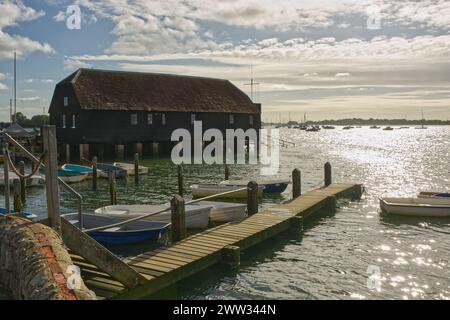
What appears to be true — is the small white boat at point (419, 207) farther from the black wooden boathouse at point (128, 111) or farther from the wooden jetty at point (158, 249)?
the black wooden boathouse at point (128, 111)

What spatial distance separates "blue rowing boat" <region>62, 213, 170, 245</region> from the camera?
46.6 feet

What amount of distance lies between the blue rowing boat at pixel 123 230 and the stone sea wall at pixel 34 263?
5744 mm

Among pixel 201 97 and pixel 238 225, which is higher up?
pixel 201 97

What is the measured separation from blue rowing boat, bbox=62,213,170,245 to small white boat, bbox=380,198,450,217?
10.6 m

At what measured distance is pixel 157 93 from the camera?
5044 cm

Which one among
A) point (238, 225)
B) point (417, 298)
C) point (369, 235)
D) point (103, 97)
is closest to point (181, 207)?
point (238, 225)

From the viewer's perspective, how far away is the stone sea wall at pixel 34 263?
6.27m

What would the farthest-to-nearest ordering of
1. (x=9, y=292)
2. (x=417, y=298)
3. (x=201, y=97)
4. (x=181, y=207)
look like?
(x=201, y=97)
(x=181, y=207)
(x=417, y=298)
(x=9, y=292)

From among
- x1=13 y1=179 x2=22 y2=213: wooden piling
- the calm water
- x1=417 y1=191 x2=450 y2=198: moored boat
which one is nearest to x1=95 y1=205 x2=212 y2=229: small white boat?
the calm water

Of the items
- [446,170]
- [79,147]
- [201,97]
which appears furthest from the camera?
[201,97]

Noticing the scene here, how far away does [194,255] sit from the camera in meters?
11.7

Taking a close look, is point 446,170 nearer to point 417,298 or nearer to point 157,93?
point 157,93

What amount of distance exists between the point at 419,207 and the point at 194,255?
12.2 meters

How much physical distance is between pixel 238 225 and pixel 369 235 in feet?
16.9
